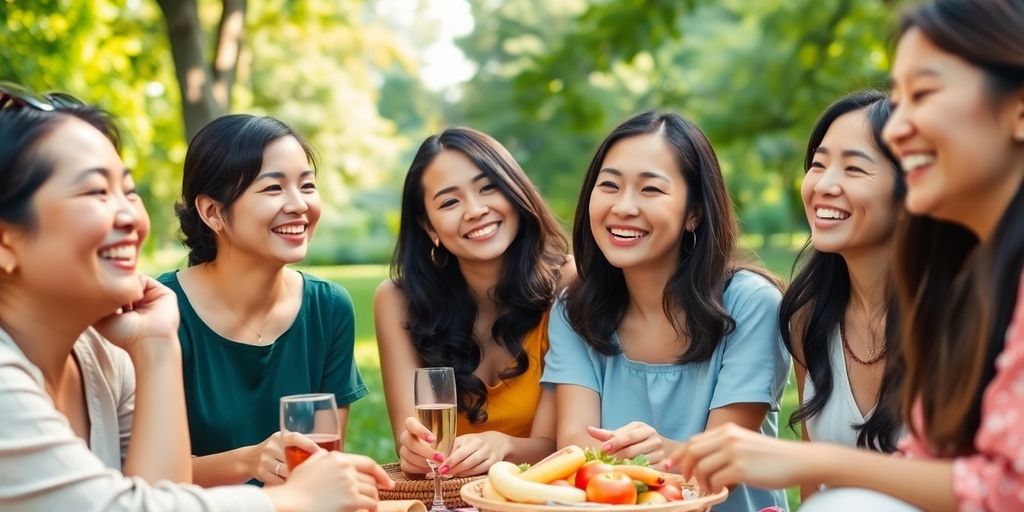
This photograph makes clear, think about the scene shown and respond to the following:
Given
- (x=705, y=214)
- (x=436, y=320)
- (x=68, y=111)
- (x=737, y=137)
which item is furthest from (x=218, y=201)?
(x=737, y=137)

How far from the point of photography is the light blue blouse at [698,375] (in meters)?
4.26

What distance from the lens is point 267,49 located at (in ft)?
122

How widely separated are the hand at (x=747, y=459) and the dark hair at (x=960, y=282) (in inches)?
12.4

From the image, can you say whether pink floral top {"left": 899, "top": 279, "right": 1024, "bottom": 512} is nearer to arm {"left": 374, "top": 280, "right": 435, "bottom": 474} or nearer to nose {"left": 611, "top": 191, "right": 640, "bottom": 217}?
nose {"left": 611, "top": 191, "right": 640, "bottom": 217}

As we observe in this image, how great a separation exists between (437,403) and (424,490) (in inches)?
15.2

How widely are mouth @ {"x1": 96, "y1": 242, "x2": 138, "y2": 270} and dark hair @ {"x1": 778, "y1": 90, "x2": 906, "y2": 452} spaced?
239 centimetres

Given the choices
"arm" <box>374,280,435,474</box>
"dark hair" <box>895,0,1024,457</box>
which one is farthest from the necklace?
"arm" <box>374,280,435,474</box>

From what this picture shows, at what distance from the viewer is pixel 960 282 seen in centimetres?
253

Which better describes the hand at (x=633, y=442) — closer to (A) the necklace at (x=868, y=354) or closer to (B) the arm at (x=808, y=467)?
(B) the arm at (x=808, y=467)

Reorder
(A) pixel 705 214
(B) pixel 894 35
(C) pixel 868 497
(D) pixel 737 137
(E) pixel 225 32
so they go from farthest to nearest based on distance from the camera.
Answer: (D) pixel 737 137
(E) pixel 225 32
(A) pixel 705 214
(B) pixel 894 35
(C) pixel 868 497

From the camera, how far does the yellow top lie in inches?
192

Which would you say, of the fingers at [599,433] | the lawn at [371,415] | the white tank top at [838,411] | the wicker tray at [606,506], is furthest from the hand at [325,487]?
the lawn at [371,415]

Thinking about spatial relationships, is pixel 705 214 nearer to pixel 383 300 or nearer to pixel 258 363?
pixel 383 300

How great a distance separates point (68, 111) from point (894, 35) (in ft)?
6.75
